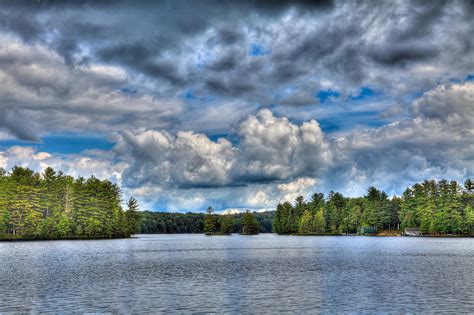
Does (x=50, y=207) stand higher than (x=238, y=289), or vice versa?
(x=50, y=207)

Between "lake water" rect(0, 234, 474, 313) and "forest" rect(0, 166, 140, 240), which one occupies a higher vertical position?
"forest" rect(0, 166, 140, 240)

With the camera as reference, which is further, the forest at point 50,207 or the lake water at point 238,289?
the forest at point 50,207

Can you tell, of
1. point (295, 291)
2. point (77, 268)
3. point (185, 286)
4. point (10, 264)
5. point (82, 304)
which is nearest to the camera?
point (82, 304)

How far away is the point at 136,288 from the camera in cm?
4822

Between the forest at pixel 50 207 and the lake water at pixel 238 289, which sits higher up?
the forest at pixel 50 207

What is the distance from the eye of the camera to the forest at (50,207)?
16838cm

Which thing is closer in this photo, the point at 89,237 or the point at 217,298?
the point at 217,298

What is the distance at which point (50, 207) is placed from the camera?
18262 cm

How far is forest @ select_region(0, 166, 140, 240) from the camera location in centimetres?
16838

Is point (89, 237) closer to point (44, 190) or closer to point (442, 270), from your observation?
point (44, 190)

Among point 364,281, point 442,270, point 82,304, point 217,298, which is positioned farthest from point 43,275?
point 442,270

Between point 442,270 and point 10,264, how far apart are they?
6490cm

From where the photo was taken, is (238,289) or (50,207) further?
(50,207)

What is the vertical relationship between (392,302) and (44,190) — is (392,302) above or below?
below
